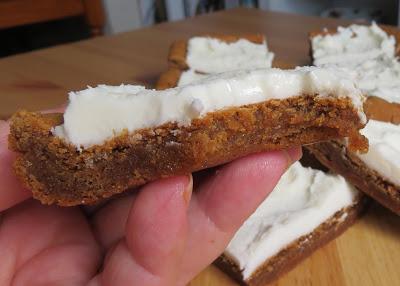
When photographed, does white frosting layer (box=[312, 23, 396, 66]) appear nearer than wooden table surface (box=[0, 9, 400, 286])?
No

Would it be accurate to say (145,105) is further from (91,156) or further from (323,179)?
(323,179)

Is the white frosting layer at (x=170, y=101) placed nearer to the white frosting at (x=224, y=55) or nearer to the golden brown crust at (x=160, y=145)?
the golden brown crust at (x=160, y=145)

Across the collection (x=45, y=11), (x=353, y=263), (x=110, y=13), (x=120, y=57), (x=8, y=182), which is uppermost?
(x=8, y=182)

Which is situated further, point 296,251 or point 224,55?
point 224,55

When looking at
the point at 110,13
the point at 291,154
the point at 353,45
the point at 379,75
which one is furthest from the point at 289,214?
the point at 110,13


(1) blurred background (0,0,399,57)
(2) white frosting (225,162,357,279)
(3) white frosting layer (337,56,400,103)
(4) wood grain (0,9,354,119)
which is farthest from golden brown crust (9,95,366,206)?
(1) blurred background (0,0,399,57)

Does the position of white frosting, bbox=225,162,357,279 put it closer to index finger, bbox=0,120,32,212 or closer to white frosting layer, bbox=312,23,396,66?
index finger, bbox=0,120,32,212

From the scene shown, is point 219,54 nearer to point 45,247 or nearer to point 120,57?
point 120,57
